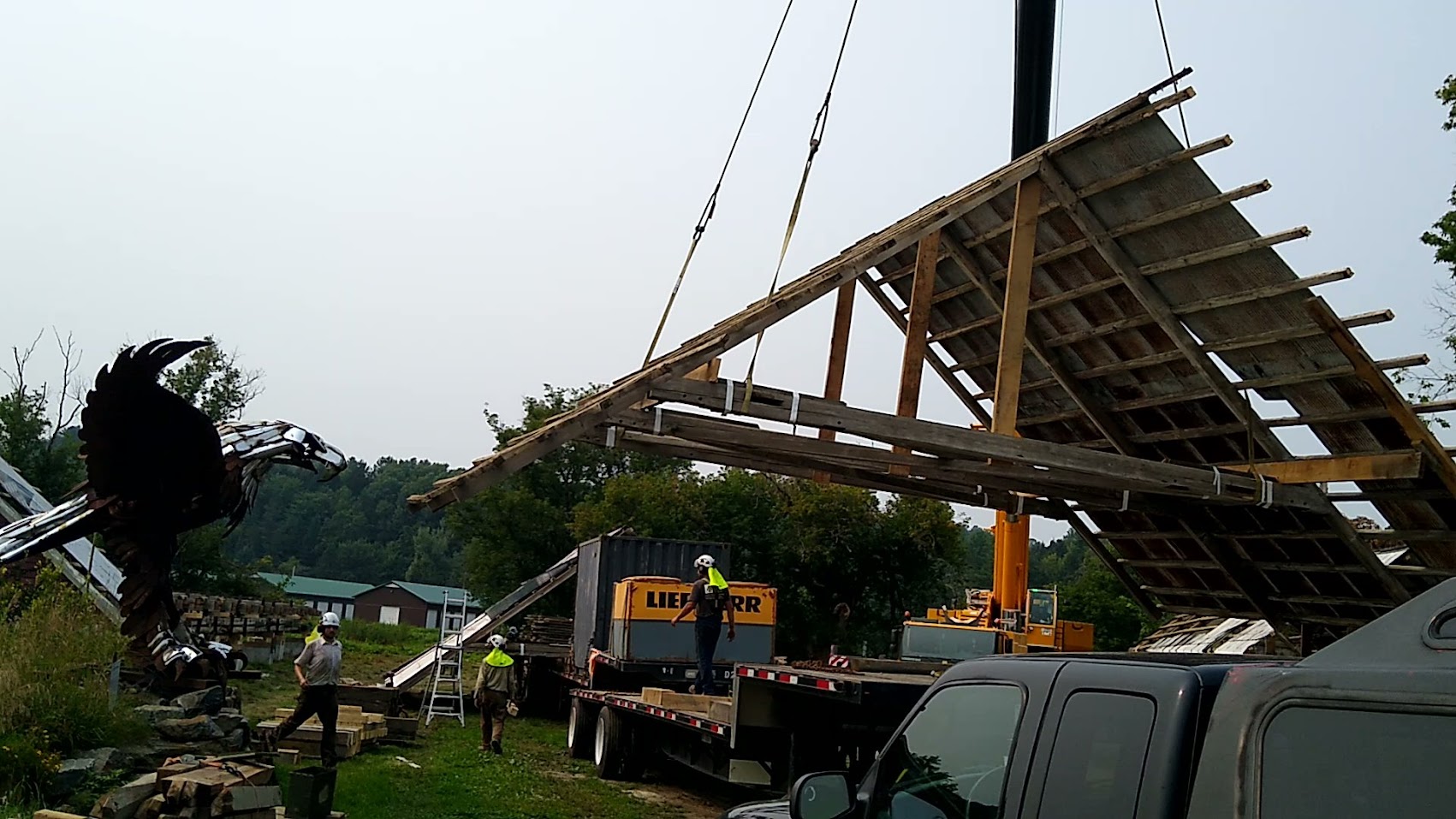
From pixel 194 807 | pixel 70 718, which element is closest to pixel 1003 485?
pixel 194 807

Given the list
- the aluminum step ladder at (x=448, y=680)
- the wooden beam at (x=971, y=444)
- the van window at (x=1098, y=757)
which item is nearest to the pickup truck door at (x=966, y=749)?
the van window at (x=1098, y=757)

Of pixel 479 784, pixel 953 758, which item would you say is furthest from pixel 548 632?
pixel 953 758

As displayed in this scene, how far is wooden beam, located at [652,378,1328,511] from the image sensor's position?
848cm

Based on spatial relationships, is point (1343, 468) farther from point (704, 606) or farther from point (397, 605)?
point (397, 605)

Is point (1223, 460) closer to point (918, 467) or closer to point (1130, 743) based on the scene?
point (918, 467)

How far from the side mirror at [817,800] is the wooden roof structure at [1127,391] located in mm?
4381

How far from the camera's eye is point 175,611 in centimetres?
1588

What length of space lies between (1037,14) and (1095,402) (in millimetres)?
3702

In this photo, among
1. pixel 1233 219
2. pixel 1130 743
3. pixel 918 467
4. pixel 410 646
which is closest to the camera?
pixel 1130 743

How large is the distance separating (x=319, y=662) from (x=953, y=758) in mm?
10603

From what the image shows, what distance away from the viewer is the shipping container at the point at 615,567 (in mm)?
20547

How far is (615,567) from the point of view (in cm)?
2114

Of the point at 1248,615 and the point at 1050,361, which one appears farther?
the point at 1248,615

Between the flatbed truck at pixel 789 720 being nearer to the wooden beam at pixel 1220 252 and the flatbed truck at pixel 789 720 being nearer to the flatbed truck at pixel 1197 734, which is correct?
the wooden beam at pixel 1220 252
